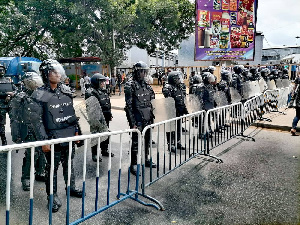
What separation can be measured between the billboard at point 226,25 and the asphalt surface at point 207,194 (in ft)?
39.4

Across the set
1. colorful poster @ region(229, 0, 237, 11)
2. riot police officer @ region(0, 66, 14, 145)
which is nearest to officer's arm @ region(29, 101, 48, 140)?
riot police officer @ region(0, 66, 14, 145)

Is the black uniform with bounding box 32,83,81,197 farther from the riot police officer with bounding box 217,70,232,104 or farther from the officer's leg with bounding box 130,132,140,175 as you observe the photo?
the riot police officer with bounding box 217,70,232,104

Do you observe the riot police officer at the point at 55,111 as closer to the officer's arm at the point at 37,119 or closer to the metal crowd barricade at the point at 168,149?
the officer's arm at the point at 37,119

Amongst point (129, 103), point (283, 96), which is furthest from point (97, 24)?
point (129, 103)

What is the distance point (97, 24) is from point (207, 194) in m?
18.2

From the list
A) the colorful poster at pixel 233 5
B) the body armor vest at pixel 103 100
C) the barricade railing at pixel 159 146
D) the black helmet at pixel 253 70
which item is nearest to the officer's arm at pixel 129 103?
the barricade railing at pixel 159 146

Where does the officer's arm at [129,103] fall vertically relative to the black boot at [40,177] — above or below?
above

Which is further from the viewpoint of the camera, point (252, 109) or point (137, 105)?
point (252, 109)

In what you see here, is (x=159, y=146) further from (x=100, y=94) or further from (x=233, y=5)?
(x=233, y=5)

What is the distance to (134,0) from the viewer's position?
74.1 feet

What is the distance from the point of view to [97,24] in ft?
64.0

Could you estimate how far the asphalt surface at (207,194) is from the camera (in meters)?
3.18

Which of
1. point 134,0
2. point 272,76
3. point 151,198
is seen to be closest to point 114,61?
point 134,0

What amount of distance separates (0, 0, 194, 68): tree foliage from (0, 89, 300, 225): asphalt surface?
52.2 feet
